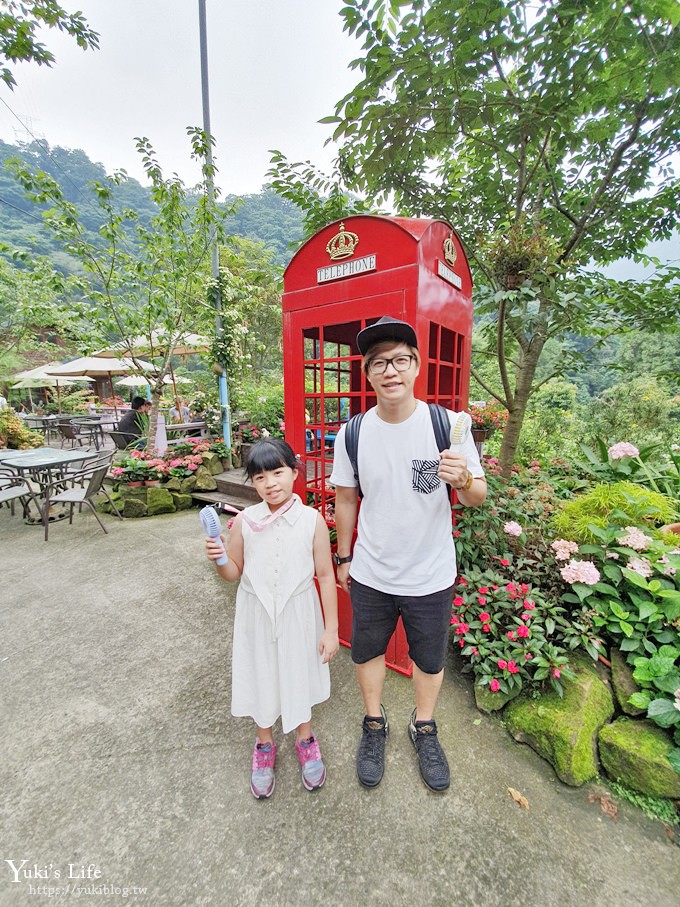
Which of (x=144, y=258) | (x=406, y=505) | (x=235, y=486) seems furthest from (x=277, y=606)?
(x=144, y=258)

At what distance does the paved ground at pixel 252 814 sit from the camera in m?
1.39

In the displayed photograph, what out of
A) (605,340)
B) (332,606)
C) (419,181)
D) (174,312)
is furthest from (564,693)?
(174,312)

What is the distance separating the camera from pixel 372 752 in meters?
1.84

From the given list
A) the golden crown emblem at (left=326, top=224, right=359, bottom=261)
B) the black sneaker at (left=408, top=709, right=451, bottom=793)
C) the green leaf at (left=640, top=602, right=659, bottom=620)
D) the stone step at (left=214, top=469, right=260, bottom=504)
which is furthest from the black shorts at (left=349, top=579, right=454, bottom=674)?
the stone step at (left=214, top=469, right=260, bottom=504)

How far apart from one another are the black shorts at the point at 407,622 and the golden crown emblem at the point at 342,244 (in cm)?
200

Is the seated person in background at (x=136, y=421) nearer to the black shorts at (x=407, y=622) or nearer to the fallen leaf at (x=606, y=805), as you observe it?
the black shorts at (x=407, y=622)

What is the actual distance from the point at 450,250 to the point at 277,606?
243cm

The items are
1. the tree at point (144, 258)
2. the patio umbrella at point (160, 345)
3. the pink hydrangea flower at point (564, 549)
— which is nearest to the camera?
the pink hydrangea flower at point (564, 549)

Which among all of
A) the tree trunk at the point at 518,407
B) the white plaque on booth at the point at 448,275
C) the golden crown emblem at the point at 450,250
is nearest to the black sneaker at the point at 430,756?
the tree trunk at the point at 518,407

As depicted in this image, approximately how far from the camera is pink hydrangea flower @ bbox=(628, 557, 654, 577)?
2.05 meters

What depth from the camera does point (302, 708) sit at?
Result: 1.73 m

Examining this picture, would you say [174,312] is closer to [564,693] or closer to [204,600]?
[204,600]

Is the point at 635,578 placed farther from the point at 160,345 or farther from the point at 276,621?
the point at 160,345

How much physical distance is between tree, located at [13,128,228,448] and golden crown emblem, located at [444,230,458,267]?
5044 mm
